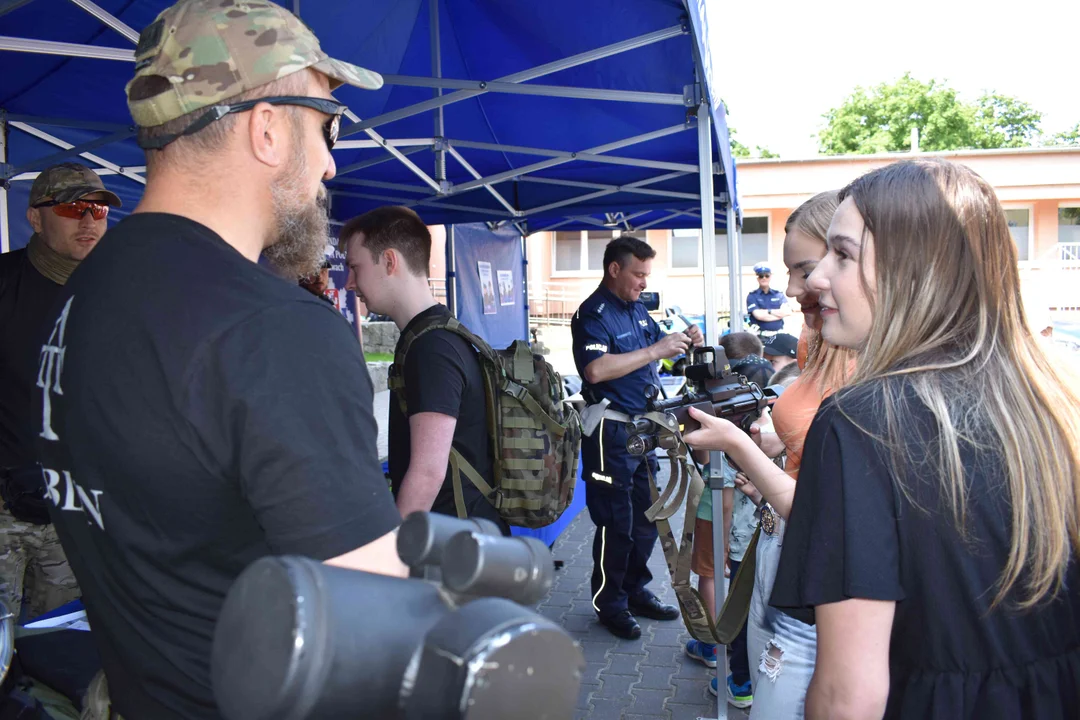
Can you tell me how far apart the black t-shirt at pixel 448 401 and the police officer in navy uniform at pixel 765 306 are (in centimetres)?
1060

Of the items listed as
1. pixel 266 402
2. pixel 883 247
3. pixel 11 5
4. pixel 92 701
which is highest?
pixel 11 5

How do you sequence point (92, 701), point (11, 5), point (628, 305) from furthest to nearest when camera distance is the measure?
point (628, 305) < point (11, 5) < point (92, 701)

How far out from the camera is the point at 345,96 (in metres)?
4.87

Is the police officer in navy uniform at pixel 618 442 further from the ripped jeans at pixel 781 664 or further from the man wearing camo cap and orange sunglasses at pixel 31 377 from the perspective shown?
the man wearing camo cap and orange sunglasses at pixel 31 377

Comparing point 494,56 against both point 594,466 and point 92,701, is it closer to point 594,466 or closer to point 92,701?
point 594,466

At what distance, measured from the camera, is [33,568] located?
118 inches

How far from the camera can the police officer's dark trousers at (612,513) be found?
182 inches

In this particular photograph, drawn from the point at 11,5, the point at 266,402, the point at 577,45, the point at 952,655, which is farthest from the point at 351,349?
the point at 577,45

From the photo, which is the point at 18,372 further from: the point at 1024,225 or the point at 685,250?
the point at 1024,225

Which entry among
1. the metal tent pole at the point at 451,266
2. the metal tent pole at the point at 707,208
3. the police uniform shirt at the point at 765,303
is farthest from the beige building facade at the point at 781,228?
the metal tent pole at the point at 707,208

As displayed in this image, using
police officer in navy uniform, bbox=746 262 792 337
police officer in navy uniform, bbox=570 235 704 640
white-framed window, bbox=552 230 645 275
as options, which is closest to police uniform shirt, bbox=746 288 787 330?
police officer in navy uniform, bbox=746 262 792 337

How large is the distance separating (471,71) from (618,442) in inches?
98.3

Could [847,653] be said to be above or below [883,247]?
below

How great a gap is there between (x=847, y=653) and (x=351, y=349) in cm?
88
